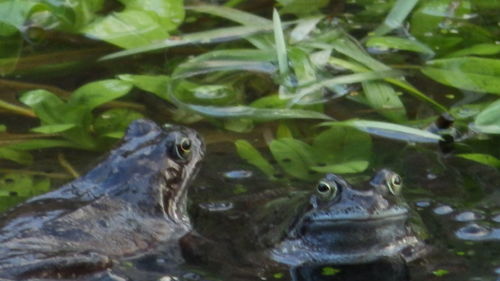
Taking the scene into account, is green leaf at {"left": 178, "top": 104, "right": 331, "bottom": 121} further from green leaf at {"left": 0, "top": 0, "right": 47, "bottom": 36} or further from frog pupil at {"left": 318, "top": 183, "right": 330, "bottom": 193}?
green leaf at {"left": 0, "top": 0, "right": 47, "bottom": 36}

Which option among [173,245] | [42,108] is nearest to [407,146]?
[173,245]

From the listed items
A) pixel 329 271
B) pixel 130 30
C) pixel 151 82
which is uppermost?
pixel 130 30

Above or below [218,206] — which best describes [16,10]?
above

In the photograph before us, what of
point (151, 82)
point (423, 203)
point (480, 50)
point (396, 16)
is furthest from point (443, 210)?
point (396, 16)

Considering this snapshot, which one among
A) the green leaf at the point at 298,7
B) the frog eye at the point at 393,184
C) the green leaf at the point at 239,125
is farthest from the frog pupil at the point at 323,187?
the green leaf at the point at 298,7

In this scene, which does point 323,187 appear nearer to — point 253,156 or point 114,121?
point 253,156

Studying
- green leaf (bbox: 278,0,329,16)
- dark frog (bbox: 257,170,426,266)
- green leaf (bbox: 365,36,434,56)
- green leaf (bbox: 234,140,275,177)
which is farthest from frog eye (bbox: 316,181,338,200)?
green leaf (bbox: 278,0,329,16)
